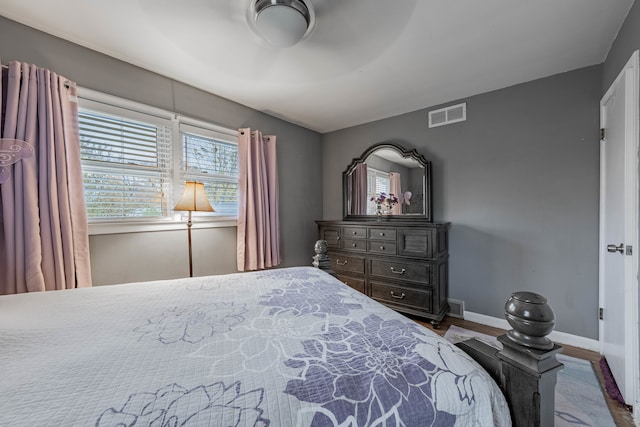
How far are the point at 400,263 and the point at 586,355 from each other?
5.33ft

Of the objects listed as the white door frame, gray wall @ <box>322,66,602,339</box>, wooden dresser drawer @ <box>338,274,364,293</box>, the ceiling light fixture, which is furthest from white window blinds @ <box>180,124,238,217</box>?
the white door frame

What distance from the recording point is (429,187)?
2.91 metres

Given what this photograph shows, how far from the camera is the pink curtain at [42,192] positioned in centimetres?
153

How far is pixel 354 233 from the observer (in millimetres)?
3076

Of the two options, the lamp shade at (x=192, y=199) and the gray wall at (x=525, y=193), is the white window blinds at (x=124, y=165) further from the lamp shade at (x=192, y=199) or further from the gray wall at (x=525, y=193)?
the gray wall at (x=525, y=193)

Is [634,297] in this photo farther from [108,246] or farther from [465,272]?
[108,246]

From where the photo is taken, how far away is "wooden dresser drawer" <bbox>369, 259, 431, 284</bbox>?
2545 mm

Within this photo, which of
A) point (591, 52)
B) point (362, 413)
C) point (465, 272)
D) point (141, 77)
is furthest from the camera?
point (465, 272)

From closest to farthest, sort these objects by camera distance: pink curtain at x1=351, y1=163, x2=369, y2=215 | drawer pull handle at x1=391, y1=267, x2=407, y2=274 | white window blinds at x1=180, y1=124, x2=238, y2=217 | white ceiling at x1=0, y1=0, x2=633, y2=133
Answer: white ceiling at x1=0, y1=0, x2=633, y2=133 < white window blinds at x1=180, y1=124, x2=238, y2=217 < drawer pull handle at x1=391, y1=267, x2=407, y2=274 < pink curtain at x1=351, y1=163, x2=369, y2=215

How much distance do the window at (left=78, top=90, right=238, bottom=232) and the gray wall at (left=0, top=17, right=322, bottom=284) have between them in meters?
0.14

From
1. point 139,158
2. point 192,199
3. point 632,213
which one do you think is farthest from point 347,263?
point 139,158

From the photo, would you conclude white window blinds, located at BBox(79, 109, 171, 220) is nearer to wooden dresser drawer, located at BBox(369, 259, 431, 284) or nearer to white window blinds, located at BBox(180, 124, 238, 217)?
white window blinds, located at BBox(180, 124, 238, 217)

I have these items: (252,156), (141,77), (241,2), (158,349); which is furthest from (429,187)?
(141,77)

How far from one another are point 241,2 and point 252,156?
1568 mm
